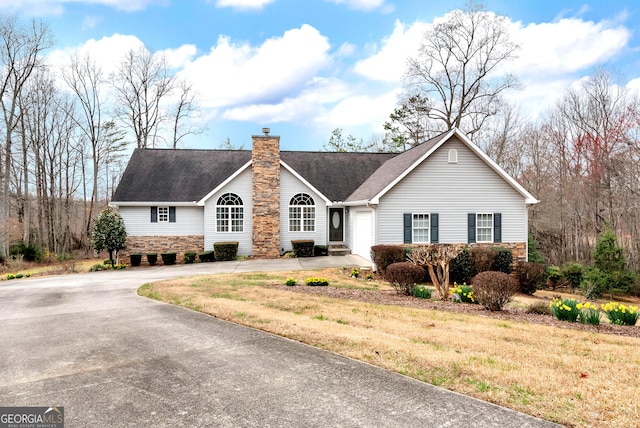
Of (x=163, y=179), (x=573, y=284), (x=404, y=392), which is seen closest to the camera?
(x=404, y=392)

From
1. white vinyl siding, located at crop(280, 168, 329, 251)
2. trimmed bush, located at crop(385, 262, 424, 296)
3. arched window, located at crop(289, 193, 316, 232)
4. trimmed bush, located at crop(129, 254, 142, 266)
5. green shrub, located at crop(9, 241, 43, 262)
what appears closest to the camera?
trimmed bush, located at crop(385, 262, 424, 296)

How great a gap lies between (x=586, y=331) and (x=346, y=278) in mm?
8826

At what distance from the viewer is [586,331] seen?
7750mm

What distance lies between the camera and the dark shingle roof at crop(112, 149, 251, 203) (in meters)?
23.0

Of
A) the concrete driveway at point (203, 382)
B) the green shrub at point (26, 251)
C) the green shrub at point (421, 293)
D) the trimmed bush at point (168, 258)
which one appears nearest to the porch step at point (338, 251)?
the trimmed bush at point (168, 258)

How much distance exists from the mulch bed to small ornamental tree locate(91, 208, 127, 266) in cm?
1324

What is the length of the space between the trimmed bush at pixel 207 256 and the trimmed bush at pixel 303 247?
14.6 ft

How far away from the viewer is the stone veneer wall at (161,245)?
73.9ft

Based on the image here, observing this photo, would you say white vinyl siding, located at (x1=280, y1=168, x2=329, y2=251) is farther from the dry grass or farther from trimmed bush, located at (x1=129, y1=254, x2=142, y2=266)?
the dry grass

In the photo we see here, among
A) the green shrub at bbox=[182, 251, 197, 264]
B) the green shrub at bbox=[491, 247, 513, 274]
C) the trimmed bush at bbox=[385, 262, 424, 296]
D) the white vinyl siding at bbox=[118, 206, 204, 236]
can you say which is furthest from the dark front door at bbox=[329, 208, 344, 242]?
the trimmed bush at bbox=[385, 262, 424, 296]

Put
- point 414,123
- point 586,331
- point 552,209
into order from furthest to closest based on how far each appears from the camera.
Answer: point 414,123 → point 552,209 → point 586,331

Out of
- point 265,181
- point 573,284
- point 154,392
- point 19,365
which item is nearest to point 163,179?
point 265,181

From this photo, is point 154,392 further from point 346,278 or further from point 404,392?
point 346,278

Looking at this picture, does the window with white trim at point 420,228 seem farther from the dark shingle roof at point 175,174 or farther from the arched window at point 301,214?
the dark shingle roof at point 175,174
